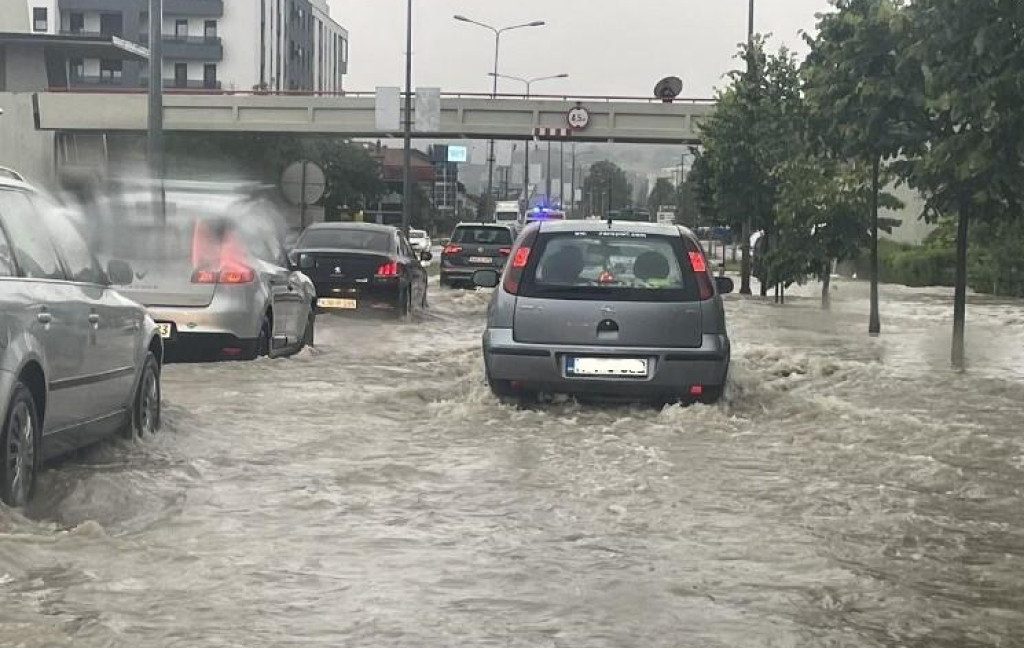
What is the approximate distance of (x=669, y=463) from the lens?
8.50m

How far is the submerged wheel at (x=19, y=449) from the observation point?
20.4 feet

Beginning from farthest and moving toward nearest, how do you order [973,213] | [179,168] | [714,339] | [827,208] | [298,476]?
[179,168] → [827,208] → [973,213] → [714,339] → [298,476]

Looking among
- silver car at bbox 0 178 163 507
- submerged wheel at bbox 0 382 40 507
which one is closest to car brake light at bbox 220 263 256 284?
silver car at bbox 0 178 163 507

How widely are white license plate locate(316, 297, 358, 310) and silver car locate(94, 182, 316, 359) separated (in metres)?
6.09

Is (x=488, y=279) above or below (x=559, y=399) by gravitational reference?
above

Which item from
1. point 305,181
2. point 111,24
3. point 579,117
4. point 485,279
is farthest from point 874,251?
point 111,24

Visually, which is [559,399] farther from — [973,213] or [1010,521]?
[973,213]

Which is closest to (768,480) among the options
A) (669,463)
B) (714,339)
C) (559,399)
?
(669,463)

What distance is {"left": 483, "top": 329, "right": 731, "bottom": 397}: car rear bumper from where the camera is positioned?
33.2 ft

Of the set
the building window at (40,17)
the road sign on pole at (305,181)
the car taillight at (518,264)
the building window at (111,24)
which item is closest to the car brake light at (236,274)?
the car taillight at (518,264)

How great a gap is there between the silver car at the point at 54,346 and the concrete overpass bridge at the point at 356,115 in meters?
48.0

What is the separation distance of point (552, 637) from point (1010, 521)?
3.29 metres

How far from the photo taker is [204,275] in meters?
12.5

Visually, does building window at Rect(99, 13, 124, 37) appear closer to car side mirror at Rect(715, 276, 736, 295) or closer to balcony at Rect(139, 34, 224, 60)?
balcony at Rect(139, 34, 224, 60)
